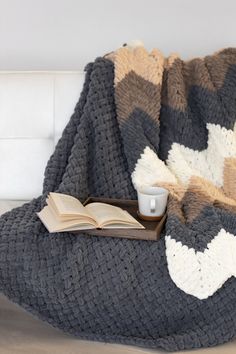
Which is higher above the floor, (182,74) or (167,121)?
(182,74)

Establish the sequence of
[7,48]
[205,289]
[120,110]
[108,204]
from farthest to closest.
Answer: [7,48] < [120,110] < [108,204] < [205,289]

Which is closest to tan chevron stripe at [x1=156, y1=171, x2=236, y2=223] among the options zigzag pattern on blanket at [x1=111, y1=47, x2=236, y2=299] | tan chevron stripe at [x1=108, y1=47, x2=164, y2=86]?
zigzag pattern on blanket at [x1=111, y1=47, x2=236, y2=299]

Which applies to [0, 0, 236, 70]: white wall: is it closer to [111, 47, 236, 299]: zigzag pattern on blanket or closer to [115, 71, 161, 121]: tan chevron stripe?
[111, 47, 236, 299]: zigzag pattern on blanket

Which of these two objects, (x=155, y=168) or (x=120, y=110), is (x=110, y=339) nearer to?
(x=155, y=168)

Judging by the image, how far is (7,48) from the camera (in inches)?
89.7

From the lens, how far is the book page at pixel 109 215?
1.51 m

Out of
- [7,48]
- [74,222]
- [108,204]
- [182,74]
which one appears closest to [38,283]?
[74,222]

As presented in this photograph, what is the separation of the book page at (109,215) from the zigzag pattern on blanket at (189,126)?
16 centimetres

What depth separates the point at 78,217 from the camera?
1494 millimetres

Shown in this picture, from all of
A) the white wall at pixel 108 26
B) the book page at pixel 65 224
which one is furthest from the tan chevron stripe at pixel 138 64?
the book page at pixel 65 224

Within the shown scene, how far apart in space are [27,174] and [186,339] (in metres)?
0.85

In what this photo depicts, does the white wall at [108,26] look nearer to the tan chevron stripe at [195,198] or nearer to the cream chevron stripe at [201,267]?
the tan chevron stripe at [195,198]

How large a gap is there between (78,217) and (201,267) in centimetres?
34

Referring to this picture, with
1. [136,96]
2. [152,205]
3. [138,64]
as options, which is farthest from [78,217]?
[138,64]
